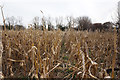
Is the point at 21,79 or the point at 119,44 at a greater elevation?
the point at 119,44

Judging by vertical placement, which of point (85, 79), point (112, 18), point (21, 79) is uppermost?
point (112, 18)

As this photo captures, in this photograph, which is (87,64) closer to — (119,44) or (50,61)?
(50,61)

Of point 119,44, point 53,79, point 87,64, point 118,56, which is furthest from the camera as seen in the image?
point 119,44

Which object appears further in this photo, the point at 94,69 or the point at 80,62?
the point at 80,62

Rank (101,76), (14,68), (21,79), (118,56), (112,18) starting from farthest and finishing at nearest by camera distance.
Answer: (112,18) → (118,56) → (14,68) → (21,79) → (101,76)

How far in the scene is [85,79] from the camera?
653mm

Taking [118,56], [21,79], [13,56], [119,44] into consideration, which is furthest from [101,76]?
[119,44]

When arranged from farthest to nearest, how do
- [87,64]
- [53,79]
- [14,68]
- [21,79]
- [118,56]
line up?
[118,56]
[14,68]
[21,79]
[53,79]
[87,64]

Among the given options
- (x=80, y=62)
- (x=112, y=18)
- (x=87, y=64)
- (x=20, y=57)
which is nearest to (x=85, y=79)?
(x=87, y=64)

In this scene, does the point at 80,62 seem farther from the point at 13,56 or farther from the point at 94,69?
the point at 13,56

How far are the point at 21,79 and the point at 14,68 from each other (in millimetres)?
286

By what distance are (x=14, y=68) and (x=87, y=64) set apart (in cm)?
92

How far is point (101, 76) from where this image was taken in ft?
1.92

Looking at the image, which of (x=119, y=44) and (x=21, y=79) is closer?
(x=21, y=79)
